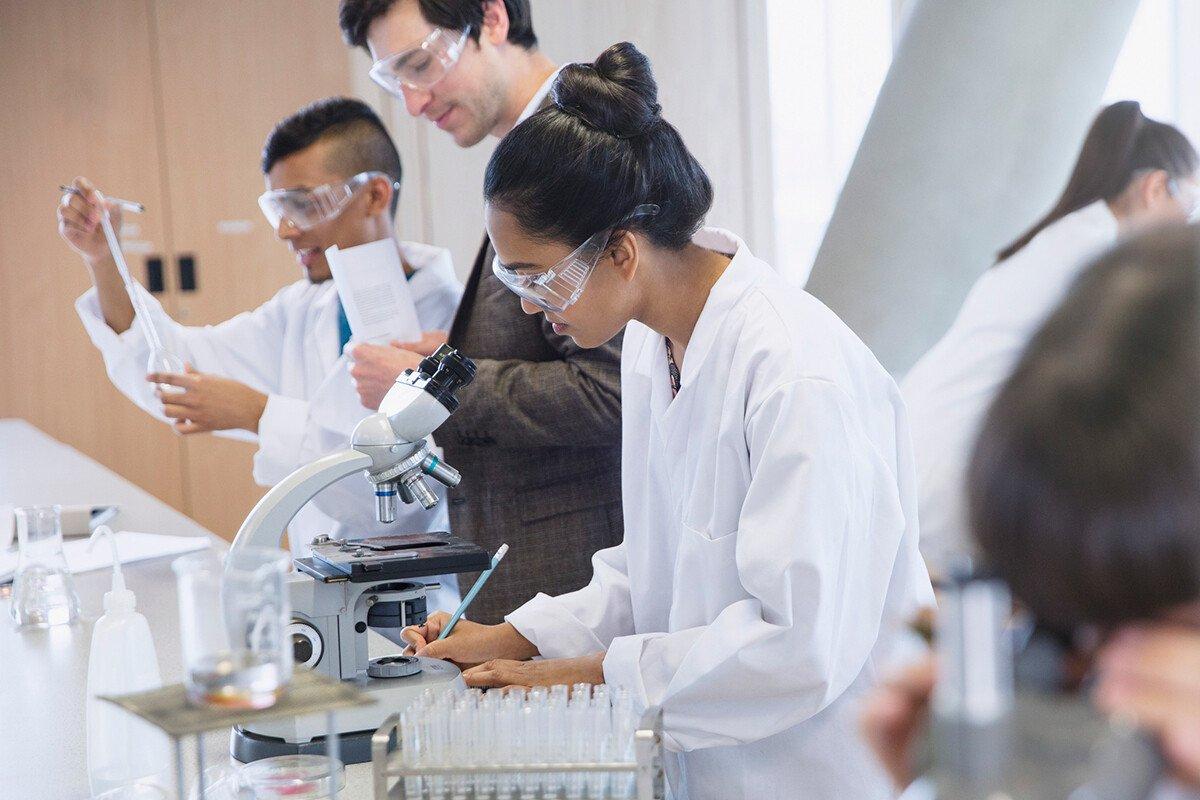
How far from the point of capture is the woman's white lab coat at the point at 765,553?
1207 millimetres

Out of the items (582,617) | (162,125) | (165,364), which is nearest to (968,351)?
(582,617)

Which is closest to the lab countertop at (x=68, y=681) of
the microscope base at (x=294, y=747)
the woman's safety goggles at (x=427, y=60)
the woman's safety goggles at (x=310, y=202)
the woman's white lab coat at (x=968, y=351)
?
the microscope base at (x=294, y=747)

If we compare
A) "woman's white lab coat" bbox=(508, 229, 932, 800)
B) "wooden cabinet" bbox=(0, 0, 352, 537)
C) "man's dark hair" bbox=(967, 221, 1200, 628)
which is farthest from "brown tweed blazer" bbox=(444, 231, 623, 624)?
"wooden cabinet" bbox=(0, 0, 352, 537)

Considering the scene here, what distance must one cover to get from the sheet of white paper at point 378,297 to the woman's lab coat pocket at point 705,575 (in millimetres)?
933

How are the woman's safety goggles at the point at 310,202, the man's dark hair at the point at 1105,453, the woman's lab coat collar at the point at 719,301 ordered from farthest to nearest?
the woman's safety goggles at the point at 310,202
the woman's lab coat collar at the point at 719,301
the man's dark hair at the point at 1105,453

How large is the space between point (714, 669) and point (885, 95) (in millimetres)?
2581

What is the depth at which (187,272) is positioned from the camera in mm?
4887

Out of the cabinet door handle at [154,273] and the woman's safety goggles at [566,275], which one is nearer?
the woman's safety goggles at [566,275]

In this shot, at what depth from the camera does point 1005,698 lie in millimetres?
512

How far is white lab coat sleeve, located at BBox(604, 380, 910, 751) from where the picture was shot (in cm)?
120

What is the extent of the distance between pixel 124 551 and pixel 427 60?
1.20 m

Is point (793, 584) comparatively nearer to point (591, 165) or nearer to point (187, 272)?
point (591, 165)

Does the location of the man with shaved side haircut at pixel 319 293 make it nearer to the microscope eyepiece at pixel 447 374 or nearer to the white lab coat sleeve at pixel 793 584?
the microscope eyepiece at pixel 447 374

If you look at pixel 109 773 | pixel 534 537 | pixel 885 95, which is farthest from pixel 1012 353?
pixel 885 95
